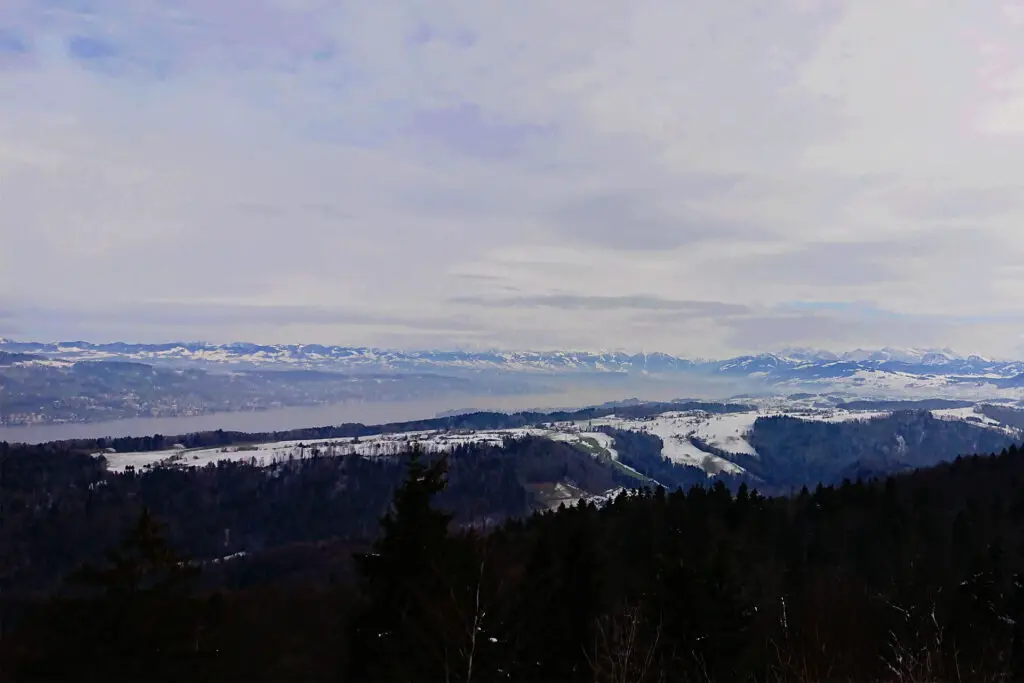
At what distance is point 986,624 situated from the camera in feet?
69.0

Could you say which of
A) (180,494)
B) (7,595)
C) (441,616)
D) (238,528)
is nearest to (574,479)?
(238,528)

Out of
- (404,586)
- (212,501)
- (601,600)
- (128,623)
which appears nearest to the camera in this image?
(404,586)

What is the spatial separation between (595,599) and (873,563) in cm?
3539

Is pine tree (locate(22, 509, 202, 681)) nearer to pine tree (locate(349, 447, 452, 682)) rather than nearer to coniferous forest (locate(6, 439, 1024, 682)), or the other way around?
coniferous forest (locate(6, 439, 1024, 682))

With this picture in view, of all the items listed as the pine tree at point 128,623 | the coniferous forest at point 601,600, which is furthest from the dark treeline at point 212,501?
the pine tree at point 128,623

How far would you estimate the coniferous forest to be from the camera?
11852mm

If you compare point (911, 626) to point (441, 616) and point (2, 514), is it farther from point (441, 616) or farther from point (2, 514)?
point (2, 514)

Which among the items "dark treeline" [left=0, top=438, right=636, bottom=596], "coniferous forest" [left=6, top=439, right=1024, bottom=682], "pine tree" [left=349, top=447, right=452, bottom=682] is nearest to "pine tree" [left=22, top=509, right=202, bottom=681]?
"coniferous forest" [left=6, top=439, right=1024, bottom=682]

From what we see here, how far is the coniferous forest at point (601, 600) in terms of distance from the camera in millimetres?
11852

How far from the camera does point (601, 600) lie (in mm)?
19719

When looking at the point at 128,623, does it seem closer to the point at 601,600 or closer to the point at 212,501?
the point at 601,600

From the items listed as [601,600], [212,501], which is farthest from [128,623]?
[212,501]

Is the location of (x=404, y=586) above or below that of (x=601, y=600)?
above

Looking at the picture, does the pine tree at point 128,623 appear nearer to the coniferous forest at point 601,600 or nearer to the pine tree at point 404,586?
the coniferous forest at point 601,600
